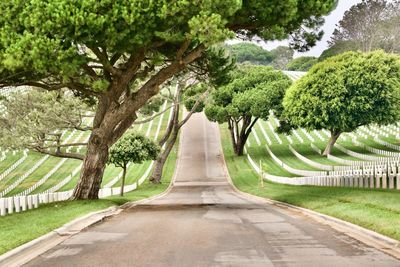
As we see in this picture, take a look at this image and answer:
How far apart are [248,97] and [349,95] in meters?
11.7

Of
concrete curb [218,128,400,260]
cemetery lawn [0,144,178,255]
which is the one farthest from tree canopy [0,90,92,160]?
concrete curb [218,128,400,260]

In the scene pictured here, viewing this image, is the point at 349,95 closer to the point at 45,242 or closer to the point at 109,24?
the point at 109,24

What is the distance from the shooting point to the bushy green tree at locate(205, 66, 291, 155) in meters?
62.3

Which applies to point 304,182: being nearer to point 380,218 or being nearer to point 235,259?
point 380,218

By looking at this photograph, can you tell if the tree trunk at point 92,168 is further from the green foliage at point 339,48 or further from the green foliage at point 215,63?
the green foliage at point 339,48

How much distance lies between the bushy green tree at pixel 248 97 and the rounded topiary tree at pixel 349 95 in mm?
5058

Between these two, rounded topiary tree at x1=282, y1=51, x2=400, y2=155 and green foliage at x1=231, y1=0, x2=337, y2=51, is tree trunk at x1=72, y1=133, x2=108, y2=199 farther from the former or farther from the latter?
rounded topiary tree at x1=282, y1=51, x2=400, y2=155

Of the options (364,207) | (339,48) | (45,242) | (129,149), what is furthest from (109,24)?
(339,48)

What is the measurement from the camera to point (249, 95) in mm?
62938

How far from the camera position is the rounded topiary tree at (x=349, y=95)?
5497cm

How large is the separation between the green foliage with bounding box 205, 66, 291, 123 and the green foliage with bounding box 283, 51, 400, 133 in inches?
196

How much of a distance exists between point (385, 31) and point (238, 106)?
59069 mm

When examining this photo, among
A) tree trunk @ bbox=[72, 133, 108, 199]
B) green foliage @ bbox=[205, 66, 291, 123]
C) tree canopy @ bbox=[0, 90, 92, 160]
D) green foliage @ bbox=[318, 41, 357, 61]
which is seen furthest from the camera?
green foliage @ bbox=[318, 41, 357, 61]

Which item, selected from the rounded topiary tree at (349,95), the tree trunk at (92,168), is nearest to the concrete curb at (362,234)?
the tree trunk at (92,168)
